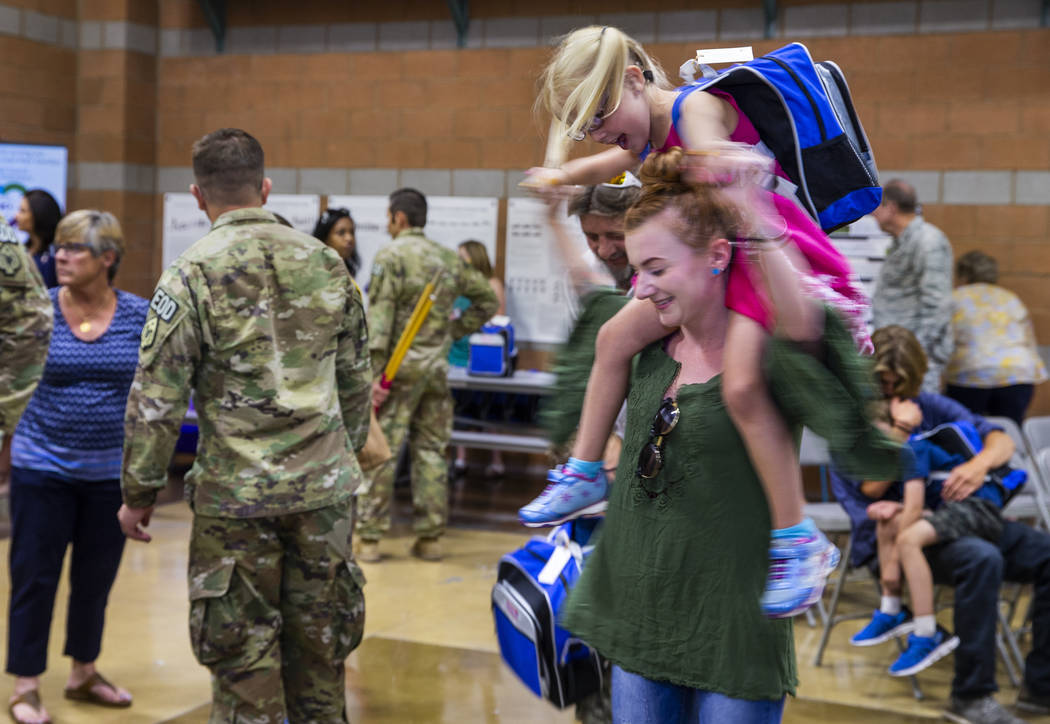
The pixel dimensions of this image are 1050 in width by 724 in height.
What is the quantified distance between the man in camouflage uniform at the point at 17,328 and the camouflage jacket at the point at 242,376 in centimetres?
58

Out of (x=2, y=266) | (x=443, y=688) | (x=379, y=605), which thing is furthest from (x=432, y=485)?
(x=2, y=266)

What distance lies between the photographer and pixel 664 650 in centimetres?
165

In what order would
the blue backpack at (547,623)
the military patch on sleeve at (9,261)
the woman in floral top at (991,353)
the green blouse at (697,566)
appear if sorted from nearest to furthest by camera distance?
the green blouse at (697,566) < the blue backpack at (547,623) < the military patch on sleeve at (9,261) < the woman in floral top at (991,353)

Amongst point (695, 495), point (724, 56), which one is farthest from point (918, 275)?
point (695, 495)

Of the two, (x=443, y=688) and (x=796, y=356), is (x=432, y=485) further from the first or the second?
(x=796, y=356)

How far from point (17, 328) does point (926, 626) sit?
3.14 metres

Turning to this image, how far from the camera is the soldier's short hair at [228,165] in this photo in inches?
114

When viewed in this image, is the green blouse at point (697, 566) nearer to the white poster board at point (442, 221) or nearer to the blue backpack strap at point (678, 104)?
the blue backpack strap at point (678, 104)

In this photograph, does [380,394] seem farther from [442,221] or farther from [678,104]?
[678,104]

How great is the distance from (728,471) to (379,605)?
3.72 metres

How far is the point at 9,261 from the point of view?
10.5 ft

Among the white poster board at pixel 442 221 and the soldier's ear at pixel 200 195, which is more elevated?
the white poster board at pixel 442 221

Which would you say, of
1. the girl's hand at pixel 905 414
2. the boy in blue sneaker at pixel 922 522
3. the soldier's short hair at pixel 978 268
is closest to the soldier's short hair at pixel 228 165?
the boy in blue sneaker at pixel 922 522

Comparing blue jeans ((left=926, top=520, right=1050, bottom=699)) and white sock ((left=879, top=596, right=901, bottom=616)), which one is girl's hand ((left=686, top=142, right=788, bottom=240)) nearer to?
blue jeans ((left=926, top=520, right=1050, bottom=699))
